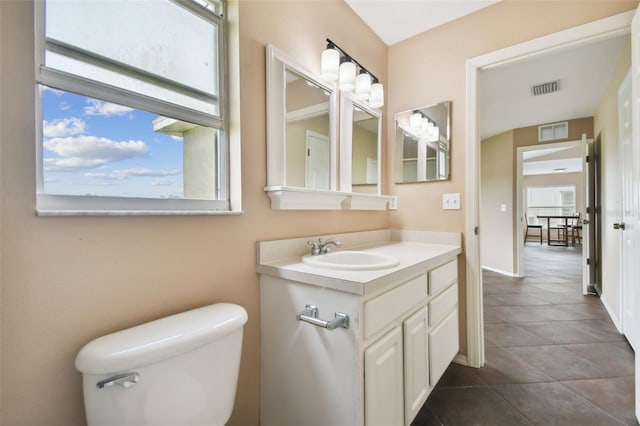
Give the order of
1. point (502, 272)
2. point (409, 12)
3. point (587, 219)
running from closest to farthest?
point (409, 12) → point (587, 219) → point (502, 272)

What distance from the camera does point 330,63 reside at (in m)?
1.55

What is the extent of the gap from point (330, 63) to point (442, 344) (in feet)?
5.48

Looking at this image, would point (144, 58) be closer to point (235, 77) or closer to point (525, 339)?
point (235, 77)

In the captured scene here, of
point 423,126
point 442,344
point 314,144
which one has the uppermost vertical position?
point 423,126

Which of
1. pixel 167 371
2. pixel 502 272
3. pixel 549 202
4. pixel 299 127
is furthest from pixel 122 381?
pixel 549 202

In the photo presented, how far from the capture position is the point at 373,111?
2061 mm

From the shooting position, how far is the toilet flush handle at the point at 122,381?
699 mm

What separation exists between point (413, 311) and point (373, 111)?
1.42 m

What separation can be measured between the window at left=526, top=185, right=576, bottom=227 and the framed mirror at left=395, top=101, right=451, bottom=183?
31.9ft

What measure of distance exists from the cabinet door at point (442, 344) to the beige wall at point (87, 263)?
0.88 meters

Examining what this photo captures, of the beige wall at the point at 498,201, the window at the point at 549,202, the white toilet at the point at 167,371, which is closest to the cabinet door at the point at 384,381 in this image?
the white toilet at the point at 167,371

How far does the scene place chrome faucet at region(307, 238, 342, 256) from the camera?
145cm

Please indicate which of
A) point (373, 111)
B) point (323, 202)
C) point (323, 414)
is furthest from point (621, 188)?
point (323, 414)

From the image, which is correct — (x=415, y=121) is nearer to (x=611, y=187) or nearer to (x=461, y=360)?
(x=461, y=360)
